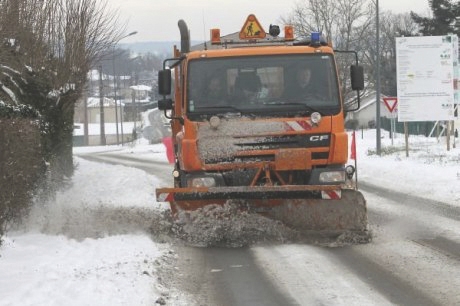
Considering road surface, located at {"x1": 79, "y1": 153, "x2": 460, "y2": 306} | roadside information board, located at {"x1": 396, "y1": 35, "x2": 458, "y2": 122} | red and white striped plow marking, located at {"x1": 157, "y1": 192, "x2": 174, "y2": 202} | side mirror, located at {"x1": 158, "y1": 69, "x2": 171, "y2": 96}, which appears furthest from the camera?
roadside information board, located at {"x1": 396, "y1": 35, "x2": 458, "y2": 122}

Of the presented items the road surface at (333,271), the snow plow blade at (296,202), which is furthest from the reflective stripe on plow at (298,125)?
the road surface at (333,271)

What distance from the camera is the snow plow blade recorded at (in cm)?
792

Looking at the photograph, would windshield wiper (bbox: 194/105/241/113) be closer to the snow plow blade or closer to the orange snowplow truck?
the orange snowplow truck

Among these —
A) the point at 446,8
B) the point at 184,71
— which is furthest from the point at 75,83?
the point at 446,8

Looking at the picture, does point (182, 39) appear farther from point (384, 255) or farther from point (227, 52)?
point (384, 255)

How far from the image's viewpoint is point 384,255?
7.36 metres

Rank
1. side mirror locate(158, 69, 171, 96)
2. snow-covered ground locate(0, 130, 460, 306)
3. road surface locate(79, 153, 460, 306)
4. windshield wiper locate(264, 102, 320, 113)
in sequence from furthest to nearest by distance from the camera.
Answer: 1. side mirror locate(158, 69, 171, 96)
2. windshield wiper locate(264, 102, 320, 113)
3. road surface locate(79, 153, 460, 306)
4. snow-covered ground locate(0, 130, 460, 306)

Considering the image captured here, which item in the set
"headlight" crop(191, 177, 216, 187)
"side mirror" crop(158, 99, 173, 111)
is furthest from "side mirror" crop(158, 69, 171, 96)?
"headlight" crop(191, 177, 216, 187)

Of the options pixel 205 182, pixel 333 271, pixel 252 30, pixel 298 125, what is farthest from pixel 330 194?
pixel 252 30

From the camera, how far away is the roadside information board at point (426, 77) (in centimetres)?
2138

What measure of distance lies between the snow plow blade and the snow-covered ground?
28.4 inches

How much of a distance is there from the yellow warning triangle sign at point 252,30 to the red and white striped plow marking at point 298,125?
7.96 feet

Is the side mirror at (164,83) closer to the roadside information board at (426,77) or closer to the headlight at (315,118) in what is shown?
the headlight at (315,118)

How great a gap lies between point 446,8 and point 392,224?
2135 inches
